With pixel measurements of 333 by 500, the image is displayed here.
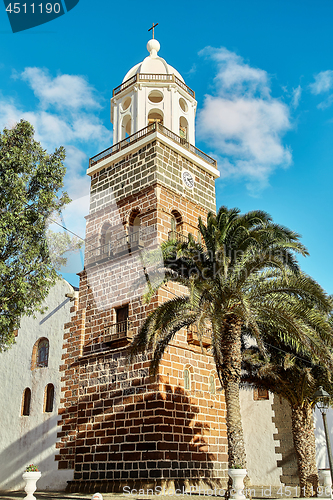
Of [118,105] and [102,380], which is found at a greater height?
[118,105]

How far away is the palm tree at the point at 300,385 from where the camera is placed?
561 inches

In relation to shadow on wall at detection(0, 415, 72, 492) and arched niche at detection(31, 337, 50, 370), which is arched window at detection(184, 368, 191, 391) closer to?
shadow on wall at detection(0, 415, 72, 492)

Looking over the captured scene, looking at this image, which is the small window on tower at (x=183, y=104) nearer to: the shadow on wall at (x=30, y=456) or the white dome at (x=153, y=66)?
the white dome at (x=153, y=66)

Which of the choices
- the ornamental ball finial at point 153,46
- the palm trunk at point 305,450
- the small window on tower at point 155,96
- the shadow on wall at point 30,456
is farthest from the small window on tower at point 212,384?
the ornamental ball finial at point 153,46

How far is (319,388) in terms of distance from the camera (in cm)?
1388

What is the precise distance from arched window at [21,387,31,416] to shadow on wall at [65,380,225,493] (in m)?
A: 4.15

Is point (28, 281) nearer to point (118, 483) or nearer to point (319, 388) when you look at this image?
point (118, 483)

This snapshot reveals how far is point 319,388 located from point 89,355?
8625mm

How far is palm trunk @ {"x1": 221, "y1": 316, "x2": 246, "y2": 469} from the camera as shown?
12351 millimetres

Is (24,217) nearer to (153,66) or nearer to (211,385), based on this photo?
(211,385)

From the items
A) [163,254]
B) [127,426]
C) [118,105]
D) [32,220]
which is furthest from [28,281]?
[118,105]

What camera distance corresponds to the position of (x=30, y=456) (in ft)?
65.8

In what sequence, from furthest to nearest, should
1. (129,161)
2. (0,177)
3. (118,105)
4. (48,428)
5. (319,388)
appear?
(118,105) < (129,161) < (48,428) < (0,177) < (319,388)

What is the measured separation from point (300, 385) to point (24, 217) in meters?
9.72
